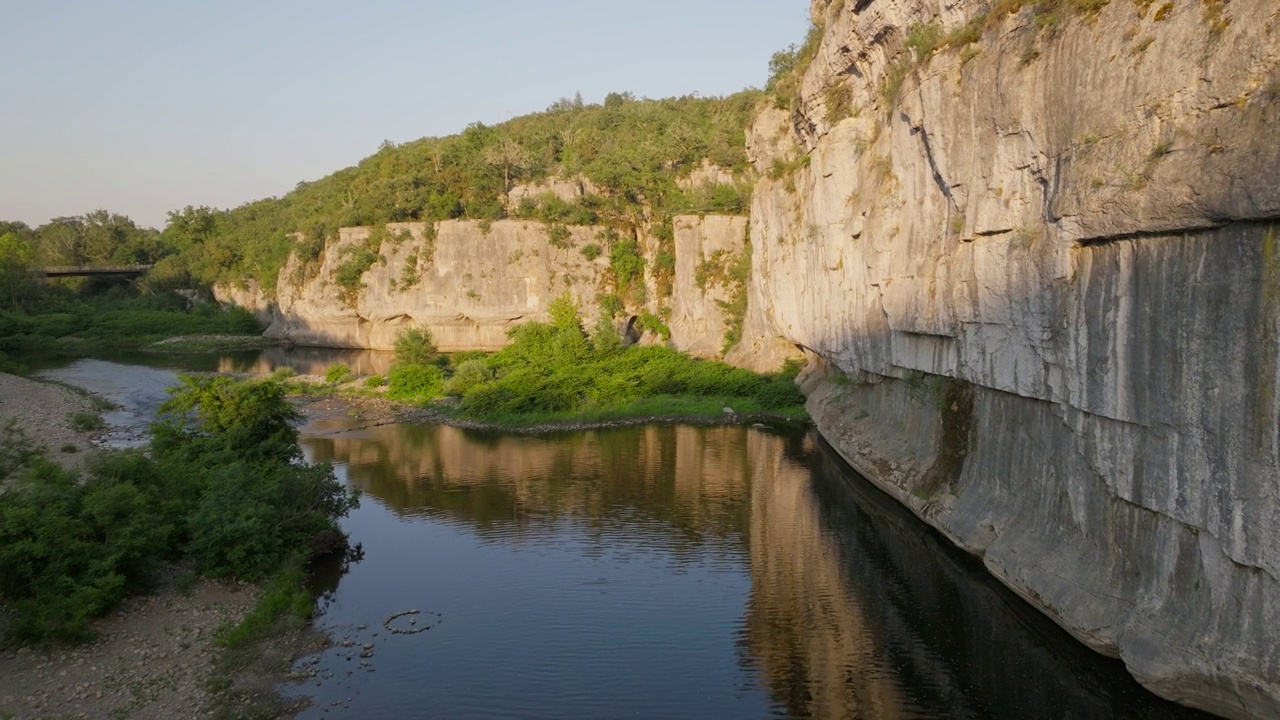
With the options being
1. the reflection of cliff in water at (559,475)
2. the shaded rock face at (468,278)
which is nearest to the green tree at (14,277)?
the shaded rock face at (468,278)

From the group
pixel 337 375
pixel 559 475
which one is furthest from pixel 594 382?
pixel 337 375

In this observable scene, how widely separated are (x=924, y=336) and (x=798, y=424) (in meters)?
14.6

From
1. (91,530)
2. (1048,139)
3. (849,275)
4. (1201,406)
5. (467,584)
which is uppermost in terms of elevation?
(1048,139)

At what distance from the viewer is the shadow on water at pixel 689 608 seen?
13.4m

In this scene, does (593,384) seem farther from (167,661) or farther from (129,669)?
(129,669)

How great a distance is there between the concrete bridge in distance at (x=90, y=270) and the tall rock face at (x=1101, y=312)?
83085mm

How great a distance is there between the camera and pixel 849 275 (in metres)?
28.1

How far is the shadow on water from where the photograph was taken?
527 inches

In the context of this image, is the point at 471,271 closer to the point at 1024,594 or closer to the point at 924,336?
the point at 924,336

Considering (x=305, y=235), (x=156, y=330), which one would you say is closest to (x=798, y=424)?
(x=305, y=235)

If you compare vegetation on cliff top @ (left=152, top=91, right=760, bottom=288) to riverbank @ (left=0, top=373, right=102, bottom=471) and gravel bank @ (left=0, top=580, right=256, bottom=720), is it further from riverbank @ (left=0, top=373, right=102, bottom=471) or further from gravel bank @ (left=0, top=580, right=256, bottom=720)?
gravel bank @ (left=0, top=580, right=256, bottom=720)

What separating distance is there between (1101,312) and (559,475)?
18.2 m

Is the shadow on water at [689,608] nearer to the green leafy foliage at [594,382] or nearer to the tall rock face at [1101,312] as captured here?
the tall rock face at [1101,312]

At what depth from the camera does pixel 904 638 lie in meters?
15.5
